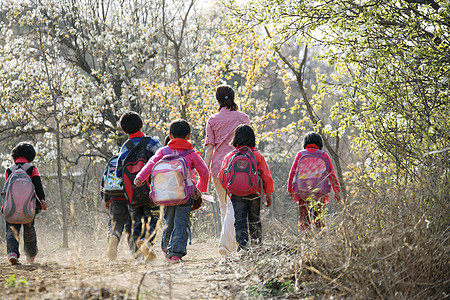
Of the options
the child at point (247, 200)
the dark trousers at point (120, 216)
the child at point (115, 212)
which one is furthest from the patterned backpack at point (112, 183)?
the child at point (247, 200)

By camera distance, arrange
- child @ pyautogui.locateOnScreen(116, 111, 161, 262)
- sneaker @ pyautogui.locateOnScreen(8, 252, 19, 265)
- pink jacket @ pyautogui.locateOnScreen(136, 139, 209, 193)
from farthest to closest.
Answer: sneaker @ pyautogui.locateOnScreen(8, 252, 19, 265)
child @ pyautogui.locateOnScreen(116, 111, 161, 262)
pink jacket @ pyautogui.locateOnScreen(136, 139, 209, 193)

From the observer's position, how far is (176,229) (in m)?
5.50

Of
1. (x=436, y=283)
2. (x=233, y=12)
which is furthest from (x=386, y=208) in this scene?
(x=233, y=12)

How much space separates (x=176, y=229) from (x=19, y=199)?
227 centimetres

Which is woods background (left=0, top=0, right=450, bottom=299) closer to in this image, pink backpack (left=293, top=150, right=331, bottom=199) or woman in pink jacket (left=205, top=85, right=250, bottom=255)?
pink backpack (left=293, top=150, right=331, bottom=199)

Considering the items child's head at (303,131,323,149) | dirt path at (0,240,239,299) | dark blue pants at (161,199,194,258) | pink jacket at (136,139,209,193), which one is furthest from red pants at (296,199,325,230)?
dark blue pants at (161,199,194,258)

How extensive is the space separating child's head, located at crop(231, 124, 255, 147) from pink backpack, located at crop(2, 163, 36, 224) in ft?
8.91

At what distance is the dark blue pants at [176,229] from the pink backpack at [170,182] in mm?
150

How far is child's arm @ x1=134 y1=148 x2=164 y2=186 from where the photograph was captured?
18.1 ft

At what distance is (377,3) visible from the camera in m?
6.48

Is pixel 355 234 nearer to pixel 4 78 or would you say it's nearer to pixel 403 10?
pixel 403 10

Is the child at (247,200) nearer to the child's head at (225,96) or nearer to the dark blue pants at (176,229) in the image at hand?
the dark blue pants at (176,229)

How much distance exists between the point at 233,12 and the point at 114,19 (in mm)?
6808

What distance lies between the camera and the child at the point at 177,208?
216 inches
